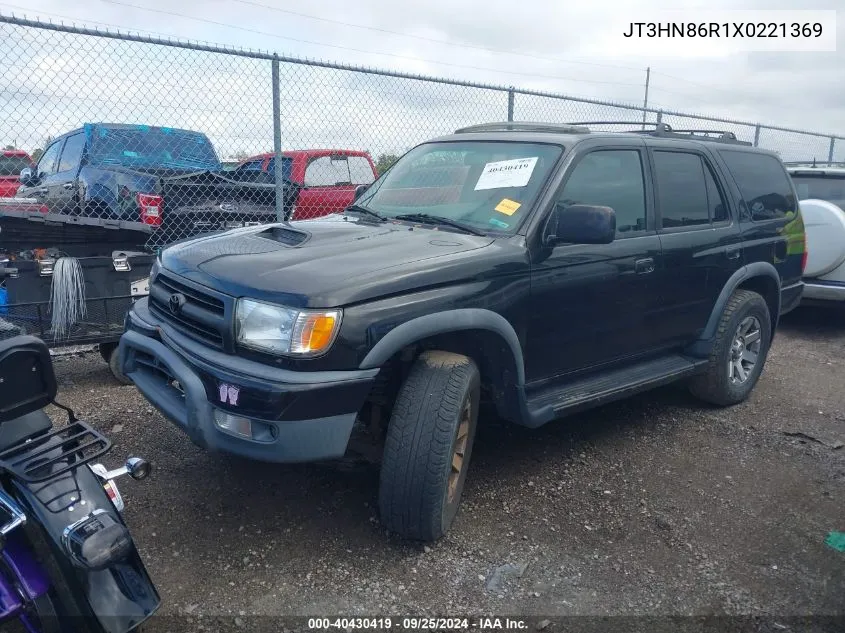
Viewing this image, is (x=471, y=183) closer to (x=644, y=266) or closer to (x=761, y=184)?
(x=644, y=266)

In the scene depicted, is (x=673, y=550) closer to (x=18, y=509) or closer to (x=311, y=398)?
(x=311, y=398)

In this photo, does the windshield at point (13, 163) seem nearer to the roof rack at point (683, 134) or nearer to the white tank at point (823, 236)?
the roof rack at point (683, 134)

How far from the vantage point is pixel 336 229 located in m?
3.66

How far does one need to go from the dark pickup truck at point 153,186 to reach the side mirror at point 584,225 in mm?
3693

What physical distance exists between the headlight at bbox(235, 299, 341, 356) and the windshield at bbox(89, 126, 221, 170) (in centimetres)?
493

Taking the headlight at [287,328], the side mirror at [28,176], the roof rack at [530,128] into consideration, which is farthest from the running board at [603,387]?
the side mirror at [28,176]

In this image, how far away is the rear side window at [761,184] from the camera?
4.83 m

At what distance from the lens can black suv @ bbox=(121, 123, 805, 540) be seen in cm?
277

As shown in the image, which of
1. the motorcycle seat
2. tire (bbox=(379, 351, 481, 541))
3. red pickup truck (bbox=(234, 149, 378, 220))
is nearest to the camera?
the motorcycle seat

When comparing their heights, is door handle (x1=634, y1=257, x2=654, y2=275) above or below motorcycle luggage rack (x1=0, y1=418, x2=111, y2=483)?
above

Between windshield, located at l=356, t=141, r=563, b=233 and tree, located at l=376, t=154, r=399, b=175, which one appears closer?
windshield, located at l=356, t=141, r=563, b=233

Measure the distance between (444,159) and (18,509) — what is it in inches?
114

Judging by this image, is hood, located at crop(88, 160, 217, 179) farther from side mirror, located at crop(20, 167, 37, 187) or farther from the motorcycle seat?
the motorcycle seat

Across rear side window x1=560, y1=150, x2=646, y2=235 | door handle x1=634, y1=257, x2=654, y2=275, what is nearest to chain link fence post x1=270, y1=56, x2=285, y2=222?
rear side window x1=560, y1=150, x2=646, y2=235
